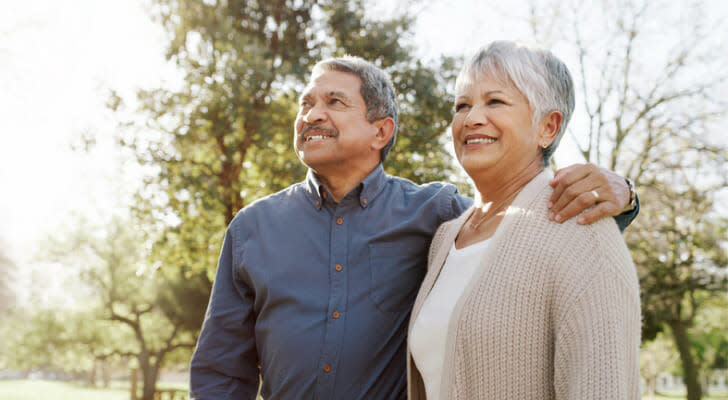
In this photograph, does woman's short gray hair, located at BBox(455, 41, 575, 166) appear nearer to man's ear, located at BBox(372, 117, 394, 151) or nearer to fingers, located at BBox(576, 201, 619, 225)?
fingers, located at BBox(576, 201, 619, 225)

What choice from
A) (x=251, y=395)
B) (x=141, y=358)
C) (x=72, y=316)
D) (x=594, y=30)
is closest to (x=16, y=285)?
(x=72, y=316)

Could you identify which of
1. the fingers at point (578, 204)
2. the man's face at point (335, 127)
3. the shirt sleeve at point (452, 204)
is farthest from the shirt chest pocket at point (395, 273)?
the fingers at point (578, 204)

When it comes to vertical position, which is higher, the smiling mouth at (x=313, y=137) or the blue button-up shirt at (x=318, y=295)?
the smiling mouth at (x=313, y=137)

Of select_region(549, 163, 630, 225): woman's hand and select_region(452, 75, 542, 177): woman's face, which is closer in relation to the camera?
select_region(549, 163, 630, 225): woman's hand

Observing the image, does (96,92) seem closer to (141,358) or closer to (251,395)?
(251,395)

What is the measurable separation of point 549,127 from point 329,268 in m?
1.12

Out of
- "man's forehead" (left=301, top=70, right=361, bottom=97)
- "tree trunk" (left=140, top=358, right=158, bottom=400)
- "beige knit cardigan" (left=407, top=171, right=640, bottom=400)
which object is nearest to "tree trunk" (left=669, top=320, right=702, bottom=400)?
"man's forehead" (left=301, top=70, right=361, bottom=97)

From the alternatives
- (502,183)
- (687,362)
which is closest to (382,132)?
(502,183)

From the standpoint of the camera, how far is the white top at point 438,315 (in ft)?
6.70

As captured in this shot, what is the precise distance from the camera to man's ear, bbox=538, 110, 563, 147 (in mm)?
2055

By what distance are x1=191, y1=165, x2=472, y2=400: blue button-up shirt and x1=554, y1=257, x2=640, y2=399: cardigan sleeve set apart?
0.97m

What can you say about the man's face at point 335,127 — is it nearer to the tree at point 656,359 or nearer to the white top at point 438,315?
the white top at point 438,315

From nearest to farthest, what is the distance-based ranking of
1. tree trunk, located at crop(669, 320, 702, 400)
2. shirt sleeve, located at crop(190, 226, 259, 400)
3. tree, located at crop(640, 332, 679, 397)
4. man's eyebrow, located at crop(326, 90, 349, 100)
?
shirt sleeve, located at crop(190, 226, 259, 400), man's eyebrow, located at crop(326, 90, 349, 100), tree trunk, located at crop(669, 320, 702, 400), tree, located at crop(640, 332, 679, 397)

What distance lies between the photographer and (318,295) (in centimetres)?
254
